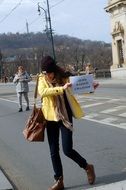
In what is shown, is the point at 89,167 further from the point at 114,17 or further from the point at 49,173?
the point at 114,17

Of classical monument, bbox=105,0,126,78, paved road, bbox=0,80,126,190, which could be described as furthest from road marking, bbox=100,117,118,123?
classical monument, bbox=105,0,126,78

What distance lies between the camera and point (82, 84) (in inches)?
277

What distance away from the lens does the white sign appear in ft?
22.7

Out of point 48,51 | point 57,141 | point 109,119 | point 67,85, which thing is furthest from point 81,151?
point 48,51

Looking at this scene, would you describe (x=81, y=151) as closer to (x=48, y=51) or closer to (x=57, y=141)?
(x=57, y=141)

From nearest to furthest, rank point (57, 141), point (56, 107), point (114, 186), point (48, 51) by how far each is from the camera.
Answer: point (114, 186)
point (56, 107)
point (57, 141)
point (48, 51)

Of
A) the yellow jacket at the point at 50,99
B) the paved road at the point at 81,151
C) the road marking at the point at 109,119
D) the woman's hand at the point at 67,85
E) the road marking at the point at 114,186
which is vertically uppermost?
the woman's hand at the point at 67,85

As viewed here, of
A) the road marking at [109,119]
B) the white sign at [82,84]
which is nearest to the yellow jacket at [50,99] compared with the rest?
the white sign at [82,84]

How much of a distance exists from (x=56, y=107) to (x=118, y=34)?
4824 centimetres

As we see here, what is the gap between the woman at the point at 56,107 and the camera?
689 cm

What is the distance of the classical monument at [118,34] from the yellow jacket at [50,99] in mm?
44934

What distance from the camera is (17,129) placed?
48.1 feet

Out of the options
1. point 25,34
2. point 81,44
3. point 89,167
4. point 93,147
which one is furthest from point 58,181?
point 81,44

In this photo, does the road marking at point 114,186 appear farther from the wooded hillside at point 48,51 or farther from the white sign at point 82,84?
the wooded hillside at point 48,51
